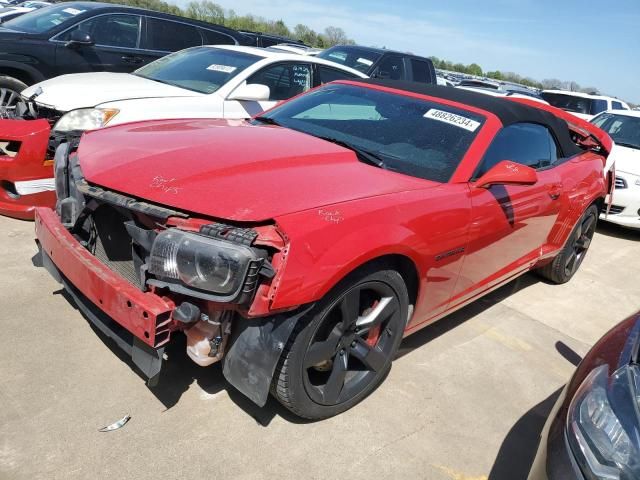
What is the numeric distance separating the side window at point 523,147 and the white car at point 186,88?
8.20 ft

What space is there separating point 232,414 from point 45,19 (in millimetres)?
6222

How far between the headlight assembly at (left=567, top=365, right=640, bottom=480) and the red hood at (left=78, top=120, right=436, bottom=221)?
3.83 feet

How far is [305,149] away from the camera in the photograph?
2750 millimetres

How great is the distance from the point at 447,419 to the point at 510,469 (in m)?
0.36

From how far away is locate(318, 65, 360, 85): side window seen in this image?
19.6ft

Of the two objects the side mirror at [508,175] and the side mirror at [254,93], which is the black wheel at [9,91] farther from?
the side mirror at [508,175]

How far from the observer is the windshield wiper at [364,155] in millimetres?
2785

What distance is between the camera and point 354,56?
829 centimetres

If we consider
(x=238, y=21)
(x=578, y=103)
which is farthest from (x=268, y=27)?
(x=578, y=103)

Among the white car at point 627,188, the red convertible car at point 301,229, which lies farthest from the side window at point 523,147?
the white car at point 627,188

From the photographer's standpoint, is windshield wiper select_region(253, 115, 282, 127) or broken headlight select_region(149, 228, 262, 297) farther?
windshield wiper select_region(253, 115, 282, 127)

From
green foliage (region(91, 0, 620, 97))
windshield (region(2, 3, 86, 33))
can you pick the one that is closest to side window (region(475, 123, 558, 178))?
windshield (region(2, 3, 86, 33))

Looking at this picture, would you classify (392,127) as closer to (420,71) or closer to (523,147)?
(523,147)

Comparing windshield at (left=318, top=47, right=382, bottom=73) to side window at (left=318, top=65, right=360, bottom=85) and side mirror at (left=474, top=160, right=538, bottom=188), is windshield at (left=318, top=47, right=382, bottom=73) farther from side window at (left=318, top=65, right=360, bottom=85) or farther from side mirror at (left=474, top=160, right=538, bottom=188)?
side mirror at (left=474, top=160, right=538, bottom=188)
